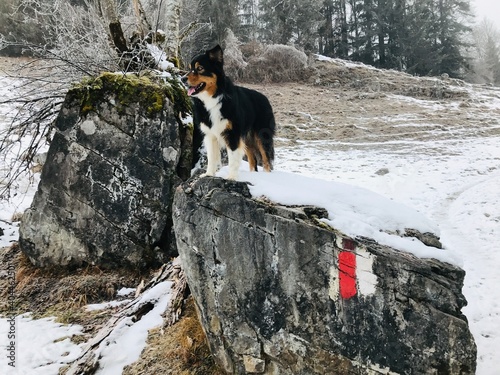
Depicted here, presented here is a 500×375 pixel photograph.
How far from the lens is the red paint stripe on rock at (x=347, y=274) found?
288 cm

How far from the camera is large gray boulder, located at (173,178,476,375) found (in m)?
2.71

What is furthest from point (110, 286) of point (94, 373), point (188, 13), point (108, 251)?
point (188, 13)

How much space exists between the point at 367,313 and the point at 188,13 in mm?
18209

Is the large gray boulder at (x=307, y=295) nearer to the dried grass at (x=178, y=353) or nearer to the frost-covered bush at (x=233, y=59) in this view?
the dried grass at (x=178, y=353)

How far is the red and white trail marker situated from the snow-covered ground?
56 centimetres

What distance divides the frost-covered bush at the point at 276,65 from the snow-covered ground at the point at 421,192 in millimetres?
7544

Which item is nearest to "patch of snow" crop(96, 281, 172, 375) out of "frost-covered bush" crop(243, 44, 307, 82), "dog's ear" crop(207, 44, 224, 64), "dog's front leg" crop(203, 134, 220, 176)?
"dog's front leg" crop(203, 134, 220, 176)

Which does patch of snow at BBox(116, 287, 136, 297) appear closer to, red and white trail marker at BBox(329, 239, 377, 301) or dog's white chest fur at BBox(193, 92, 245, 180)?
dog's white chest fur at BBox(193, 92, 245, 180)

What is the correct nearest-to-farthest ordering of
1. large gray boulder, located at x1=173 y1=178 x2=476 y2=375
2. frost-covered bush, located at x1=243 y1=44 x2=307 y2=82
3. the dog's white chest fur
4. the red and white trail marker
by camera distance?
large gray boulder, located at x1=173 y1=178 x2=476 y2=375 < the red and white trail marker < the dog's white chest fur < frost-covered bush, located at x1=243 y1=44 x2=307 y2=82

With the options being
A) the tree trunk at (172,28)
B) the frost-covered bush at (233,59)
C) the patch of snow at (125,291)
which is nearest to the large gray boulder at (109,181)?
the patch of snow at (125,291)

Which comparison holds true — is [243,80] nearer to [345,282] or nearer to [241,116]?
[241,116]

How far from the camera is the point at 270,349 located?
3160 millimetres

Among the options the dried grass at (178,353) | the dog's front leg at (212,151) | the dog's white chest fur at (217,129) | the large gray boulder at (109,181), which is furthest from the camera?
the large gray boulder at (109,181)

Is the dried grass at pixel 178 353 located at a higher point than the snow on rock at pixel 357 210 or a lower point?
lower
